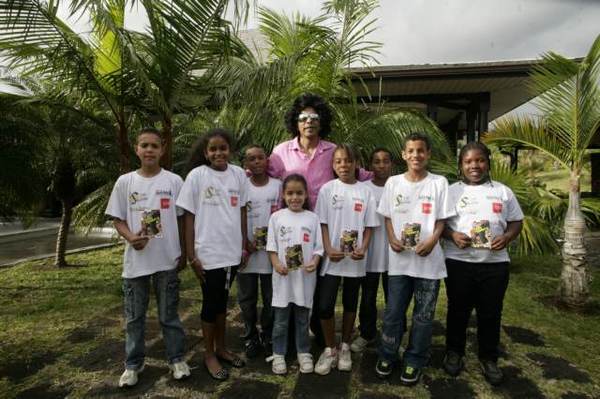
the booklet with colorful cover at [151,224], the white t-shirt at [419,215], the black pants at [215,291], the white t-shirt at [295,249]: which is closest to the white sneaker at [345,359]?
the white t-shirt at [295,249]

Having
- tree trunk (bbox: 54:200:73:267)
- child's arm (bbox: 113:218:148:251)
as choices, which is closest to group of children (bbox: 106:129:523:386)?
child's arm (bbox: 113:218:148:251)

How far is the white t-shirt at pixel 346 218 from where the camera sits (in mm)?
2916

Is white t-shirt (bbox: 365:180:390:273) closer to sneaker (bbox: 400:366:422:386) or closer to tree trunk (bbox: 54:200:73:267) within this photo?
sneaker (bbox: 400:366:422:386)

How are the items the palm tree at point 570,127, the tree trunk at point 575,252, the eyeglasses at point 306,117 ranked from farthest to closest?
the tree trunk at point 575,252
the palm tree at point 570,127
the eyeglasses at point 306,117

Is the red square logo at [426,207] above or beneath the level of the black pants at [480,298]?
above

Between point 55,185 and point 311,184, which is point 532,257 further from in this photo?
point 55,185

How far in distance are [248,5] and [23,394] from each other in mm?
3693

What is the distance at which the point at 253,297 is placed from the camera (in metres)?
3.26

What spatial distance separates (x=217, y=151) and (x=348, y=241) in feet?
3.66

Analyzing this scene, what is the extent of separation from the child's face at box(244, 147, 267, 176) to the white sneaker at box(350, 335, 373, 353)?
1.61 meters

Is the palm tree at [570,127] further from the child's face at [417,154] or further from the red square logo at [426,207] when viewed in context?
the red square logo at [426,207]

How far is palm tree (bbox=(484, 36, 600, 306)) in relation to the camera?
426cm

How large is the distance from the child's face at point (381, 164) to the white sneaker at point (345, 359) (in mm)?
1353

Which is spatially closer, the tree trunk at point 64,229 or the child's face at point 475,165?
the child's face at point 475,165
